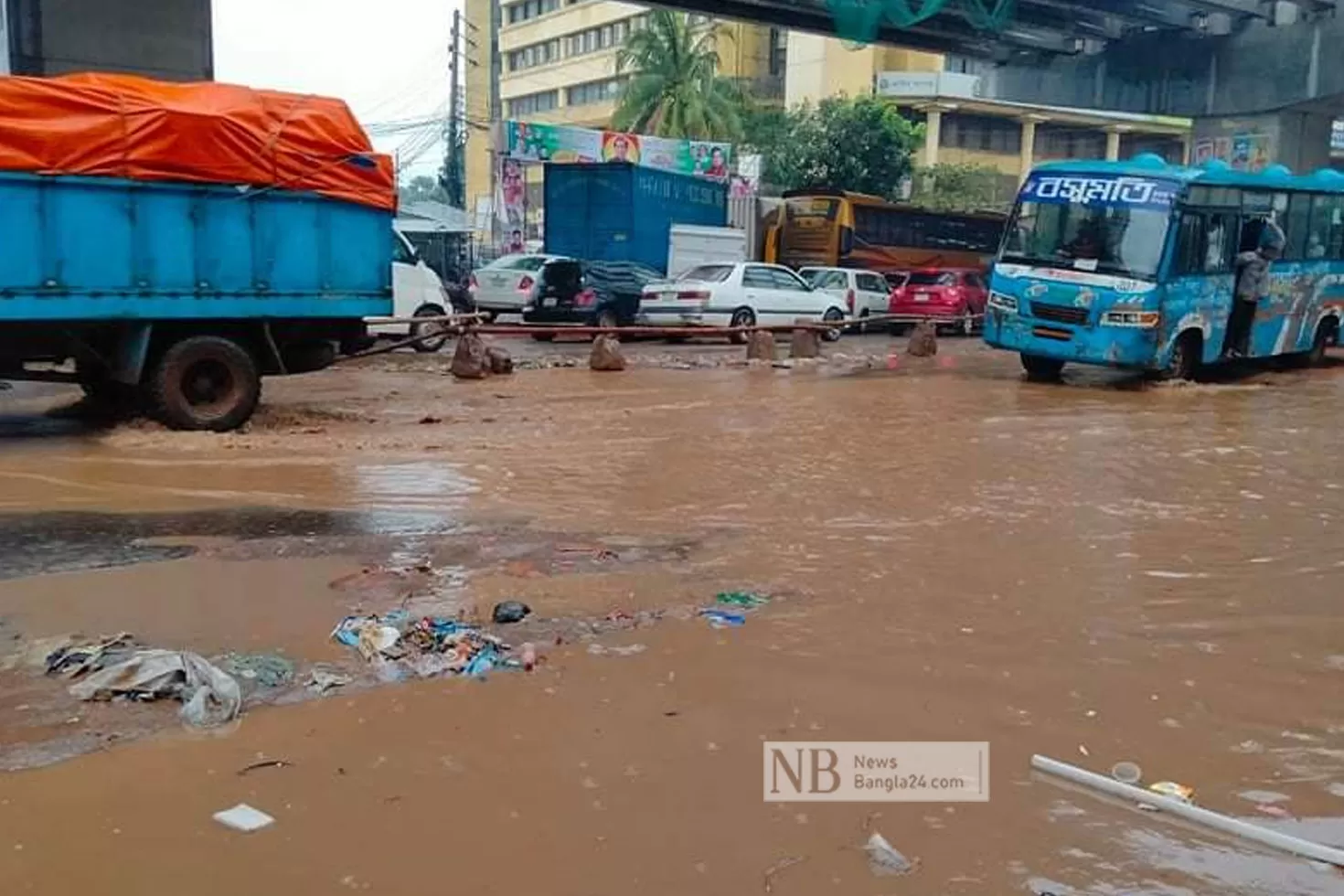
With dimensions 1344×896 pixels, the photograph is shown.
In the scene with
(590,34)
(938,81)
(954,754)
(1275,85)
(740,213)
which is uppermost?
(590,34)

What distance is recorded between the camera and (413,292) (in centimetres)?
1802

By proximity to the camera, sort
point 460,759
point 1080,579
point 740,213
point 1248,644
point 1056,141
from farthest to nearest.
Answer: point 1056,141, point 740,213, point 1080,579, point 1248,644, point 460,759

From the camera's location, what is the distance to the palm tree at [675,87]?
44.8 m

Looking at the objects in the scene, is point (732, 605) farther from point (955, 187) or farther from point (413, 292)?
point (955, 187)

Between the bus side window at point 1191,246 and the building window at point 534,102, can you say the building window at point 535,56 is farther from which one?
the bus side window at point 1191,246

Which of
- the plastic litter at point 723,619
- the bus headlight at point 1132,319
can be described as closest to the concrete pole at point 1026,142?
the bus headlight at point 1132,319

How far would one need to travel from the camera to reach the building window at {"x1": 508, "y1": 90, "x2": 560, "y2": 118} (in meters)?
76.2

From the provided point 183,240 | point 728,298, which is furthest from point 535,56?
point 183,240

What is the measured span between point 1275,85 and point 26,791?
25.2 metres

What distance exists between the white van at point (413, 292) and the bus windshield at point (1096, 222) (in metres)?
8.05

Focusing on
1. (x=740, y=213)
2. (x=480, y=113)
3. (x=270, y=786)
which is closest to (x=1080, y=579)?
(x=270, y=786)

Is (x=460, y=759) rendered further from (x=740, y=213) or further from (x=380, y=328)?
(x=740, y=213)

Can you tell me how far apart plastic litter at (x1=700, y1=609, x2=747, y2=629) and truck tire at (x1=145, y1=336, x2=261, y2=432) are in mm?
6443

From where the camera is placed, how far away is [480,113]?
8331 cm
